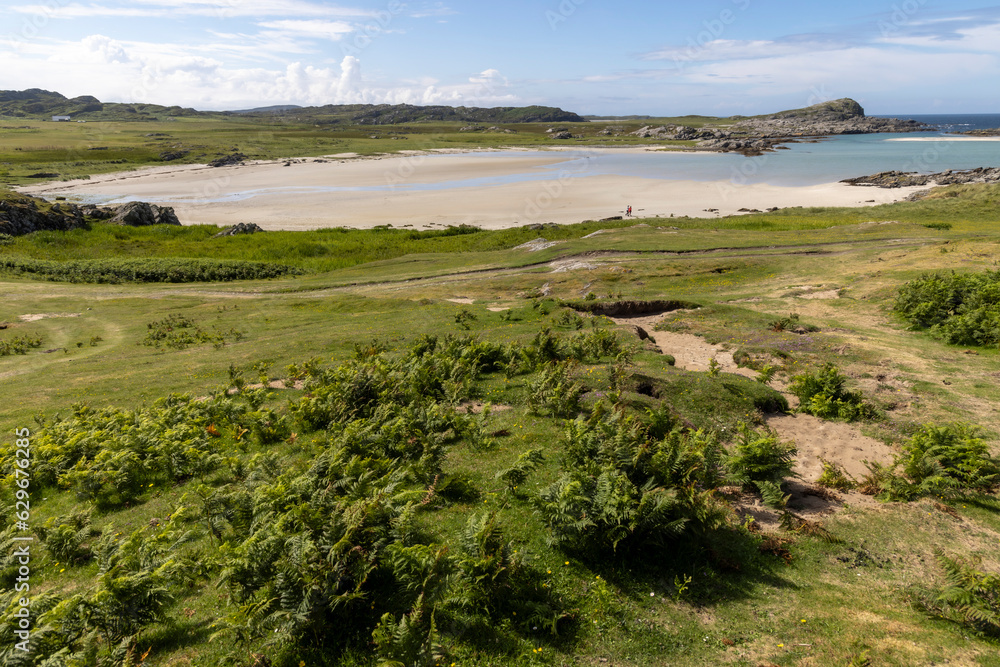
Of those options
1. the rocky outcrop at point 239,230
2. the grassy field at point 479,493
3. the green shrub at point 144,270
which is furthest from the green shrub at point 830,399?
the rocky outcrop at point 239,230

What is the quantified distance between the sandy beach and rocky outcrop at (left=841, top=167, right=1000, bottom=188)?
651cm

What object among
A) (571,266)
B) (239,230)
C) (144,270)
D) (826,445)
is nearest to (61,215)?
(239,230)

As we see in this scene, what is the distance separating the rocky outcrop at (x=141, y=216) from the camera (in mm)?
69625

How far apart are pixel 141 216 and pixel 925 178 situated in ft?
439

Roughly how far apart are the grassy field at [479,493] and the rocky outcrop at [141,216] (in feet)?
144

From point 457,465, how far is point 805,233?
47.2 metres

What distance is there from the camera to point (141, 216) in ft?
232

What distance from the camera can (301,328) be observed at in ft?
98.9

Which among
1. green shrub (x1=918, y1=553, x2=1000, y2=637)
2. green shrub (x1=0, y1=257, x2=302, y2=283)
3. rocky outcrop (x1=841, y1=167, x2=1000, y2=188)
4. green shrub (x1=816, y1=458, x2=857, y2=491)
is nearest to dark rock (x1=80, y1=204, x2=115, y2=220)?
green shrub (x1=0, y1=257, x2=302, y2=283)

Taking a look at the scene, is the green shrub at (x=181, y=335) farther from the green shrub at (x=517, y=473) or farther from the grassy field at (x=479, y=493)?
the green shrub at (x=517, y=473)

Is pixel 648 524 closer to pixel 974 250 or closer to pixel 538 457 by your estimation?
pixel 538 457

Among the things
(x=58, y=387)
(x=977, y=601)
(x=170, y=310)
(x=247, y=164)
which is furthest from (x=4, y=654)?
(x=247, y=164)

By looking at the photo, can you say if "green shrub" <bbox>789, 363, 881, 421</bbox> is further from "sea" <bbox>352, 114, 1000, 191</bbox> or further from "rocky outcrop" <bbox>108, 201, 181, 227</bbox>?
"sea" <bbox>352, 114, 1000, 191</bbox>

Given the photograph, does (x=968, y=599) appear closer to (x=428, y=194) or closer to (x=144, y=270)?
(x=144, y=270)
